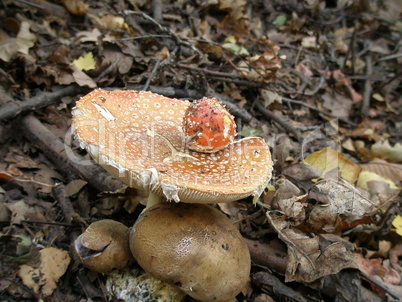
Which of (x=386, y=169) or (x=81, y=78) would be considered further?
(x=386, y=169)

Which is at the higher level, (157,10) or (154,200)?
(157,10)

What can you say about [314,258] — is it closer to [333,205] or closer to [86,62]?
Result: [333,205]

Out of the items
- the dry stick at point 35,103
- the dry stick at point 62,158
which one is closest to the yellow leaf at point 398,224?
the dry stick at point 62,158

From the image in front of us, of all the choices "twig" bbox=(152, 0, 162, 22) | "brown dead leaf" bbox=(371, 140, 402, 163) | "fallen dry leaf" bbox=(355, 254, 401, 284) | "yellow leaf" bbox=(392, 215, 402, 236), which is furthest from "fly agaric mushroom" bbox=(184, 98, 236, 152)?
"twig" bbox=(152, 0, 162, 22)

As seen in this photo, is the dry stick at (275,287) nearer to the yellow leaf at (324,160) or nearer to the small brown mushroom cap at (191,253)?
the small brown mushroom cap at (191,253)

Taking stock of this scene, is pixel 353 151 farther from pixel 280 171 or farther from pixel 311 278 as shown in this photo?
pixel 311 278

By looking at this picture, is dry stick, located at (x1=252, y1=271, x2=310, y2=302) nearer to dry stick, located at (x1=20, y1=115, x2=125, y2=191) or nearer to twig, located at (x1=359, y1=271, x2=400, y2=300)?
twig, located at (x1=359, y1=271, x2=400, y2=300)

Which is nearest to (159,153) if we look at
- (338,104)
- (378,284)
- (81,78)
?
(81,78)

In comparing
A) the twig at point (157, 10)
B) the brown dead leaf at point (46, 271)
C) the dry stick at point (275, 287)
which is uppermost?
the twig at point (157, 10)

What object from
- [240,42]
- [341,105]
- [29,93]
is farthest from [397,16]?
[29,93]
